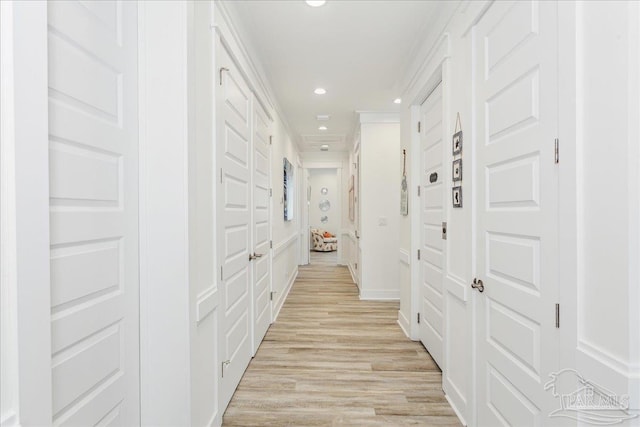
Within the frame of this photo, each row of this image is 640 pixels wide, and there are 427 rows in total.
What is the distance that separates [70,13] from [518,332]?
197cm

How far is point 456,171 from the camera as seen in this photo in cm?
203

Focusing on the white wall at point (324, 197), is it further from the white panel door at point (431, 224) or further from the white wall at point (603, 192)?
the white wall at point (603, 192)

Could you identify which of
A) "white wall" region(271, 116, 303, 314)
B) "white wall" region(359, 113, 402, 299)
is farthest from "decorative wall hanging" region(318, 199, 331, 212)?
"white wall" region(359, 113, 402, 299)

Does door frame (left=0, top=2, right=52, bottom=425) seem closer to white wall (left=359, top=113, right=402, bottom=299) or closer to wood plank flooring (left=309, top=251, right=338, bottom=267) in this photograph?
white wall (left=359, top=113, right=402, bottom=299)

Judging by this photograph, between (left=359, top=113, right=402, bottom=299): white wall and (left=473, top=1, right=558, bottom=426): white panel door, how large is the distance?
9.71 ft

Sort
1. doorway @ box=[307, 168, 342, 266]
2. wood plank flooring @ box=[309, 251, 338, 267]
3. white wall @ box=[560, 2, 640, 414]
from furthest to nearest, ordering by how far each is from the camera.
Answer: doorway @ box=[307, 168, 342, 266] → wood plank flooring @ box=[309, 251, 338, 267] → white wall @ box=[560, 2, 640, 414]

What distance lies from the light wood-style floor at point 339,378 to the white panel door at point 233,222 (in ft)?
0.67

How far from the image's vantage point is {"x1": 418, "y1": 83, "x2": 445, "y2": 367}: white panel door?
2572 millimetres

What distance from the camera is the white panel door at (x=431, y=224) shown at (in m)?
2.57

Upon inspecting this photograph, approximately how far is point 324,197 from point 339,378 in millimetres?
8824

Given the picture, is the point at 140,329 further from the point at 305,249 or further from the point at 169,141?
the point at 305,249

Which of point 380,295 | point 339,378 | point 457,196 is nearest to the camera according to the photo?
point 457,196
